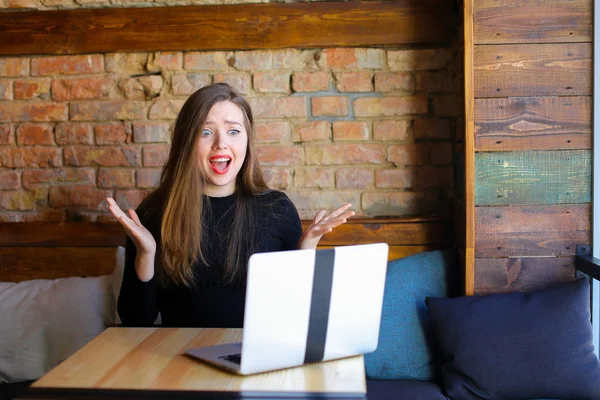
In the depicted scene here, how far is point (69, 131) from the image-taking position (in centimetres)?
274

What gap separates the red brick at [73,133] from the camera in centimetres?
273

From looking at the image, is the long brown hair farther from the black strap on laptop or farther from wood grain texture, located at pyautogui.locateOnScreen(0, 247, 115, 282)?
wood grain texture, located at pyautogui.locateOnScreen(0, 247, 115, 282)

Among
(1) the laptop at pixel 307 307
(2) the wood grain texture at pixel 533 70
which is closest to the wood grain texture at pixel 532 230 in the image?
(2) the wood grain texture at pixel 533 70

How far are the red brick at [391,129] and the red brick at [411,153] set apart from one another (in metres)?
0.04

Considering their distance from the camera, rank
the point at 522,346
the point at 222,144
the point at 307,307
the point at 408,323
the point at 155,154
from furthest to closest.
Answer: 1. the point at 155,154
2. the point at 408,323
3. the point at 522,346
4. the point at 222,144
5. the point at 307,307

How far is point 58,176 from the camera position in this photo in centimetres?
276

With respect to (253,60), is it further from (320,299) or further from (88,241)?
(320,299)

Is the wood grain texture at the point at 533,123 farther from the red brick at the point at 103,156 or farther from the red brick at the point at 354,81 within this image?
the red brick at the point at 103,156

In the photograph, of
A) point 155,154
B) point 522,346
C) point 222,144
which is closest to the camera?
point 222,144

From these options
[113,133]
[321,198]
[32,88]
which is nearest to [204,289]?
[321,198]

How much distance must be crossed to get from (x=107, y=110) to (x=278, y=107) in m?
0.74

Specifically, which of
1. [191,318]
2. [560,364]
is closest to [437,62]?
[560,364]

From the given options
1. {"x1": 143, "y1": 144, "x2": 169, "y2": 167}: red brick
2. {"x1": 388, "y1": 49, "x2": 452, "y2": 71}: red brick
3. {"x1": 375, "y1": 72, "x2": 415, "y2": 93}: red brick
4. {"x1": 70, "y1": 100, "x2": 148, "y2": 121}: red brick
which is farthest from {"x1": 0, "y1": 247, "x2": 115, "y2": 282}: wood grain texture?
{"x1": 388, "y1": 49, "x2": 452, "y2": 71}: red brick

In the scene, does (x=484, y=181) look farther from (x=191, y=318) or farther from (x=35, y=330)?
(x=35, y=330)
